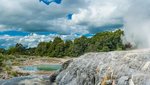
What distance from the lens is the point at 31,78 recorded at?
19.9 m

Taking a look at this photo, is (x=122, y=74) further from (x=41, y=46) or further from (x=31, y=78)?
(x=41, y=46)

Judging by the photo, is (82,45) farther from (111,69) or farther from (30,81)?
(111,69)

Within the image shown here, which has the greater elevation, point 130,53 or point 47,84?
point 130,53

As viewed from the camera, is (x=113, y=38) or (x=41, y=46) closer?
(x=113, y=38)

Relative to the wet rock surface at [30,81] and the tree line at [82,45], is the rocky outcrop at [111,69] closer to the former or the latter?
the wet rock surface at [30,81]

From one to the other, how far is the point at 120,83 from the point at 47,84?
24.3 ft

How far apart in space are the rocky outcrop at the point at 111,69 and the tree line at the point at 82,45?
93.8 m

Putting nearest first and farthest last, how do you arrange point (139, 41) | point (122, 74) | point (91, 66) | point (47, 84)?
point (122, 74), point (91, 66), point (47, 84), point (139, 41)

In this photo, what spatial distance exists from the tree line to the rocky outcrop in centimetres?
9380

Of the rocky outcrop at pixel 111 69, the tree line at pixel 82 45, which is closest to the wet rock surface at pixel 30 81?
the rocky outcrop at pixel 111 69

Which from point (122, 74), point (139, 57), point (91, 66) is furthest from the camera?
point (91, 66)

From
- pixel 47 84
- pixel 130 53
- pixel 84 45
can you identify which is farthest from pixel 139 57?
pixel 84 45

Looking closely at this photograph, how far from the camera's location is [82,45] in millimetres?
129500

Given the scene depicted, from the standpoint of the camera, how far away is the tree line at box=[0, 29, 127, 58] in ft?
392
